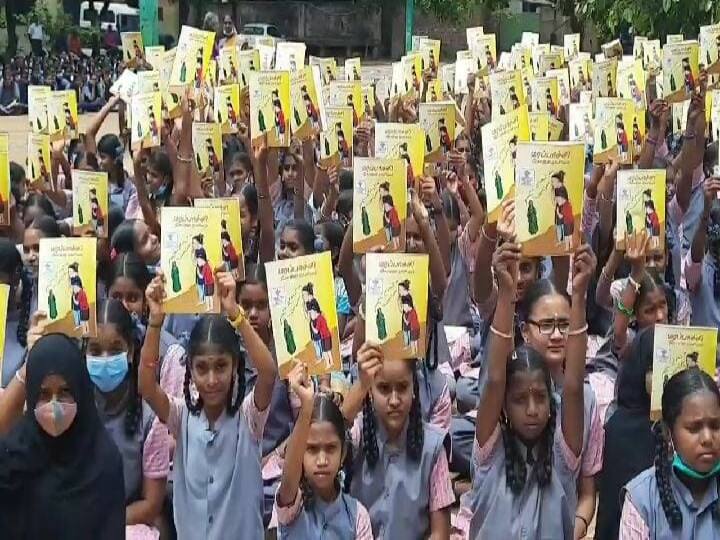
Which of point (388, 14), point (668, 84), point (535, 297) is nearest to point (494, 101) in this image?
point (668, 84)

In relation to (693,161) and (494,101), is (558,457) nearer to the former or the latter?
(693,161)

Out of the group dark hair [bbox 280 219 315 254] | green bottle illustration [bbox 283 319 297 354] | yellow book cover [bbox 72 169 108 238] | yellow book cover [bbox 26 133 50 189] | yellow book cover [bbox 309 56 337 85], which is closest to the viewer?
green bottle illustration [bbox 283 319 297 354]

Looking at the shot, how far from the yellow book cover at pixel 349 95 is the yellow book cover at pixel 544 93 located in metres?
1.13

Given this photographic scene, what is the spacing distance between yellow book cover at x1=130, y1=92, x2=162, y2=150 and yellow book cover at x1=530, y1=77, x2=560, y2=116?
8.05ft

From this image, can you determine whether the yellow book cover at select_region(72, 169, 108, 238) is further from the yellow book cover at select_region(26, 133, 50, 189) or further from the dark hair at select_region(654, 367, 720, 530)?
the dark hair at select_region(654, 367, 720, 530)

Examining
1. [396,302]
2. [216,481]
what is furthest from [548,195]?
[216,481]

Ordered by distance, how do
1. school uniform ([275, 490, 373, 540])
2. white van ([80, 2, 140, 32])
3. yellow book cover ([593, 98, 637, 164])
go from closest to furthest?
school uniform ([275, 490, 373, 540]) → yellow book cover ([593, 98, 637, 164]) → white van ([80, 2, 140, 32])

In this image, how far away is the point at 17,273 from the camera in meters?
4.75

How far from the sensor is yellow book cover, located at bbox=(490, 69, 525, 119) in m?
7.07

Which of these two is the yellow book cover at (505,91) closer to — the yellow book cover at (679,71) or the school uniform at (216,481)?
the yellow book cover at (679,71)

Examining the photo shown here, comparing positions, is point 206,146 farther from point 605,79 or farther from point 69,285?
point 605,79

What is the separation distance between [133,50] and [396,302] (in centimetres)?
600

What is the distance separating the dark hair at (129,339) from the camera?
3.75 m

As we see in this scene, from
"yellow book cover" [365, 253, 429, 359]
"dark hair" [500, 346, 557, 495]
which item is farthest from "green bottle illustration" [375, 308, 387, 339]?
"dark hair" [500, 346, 557, 495]
